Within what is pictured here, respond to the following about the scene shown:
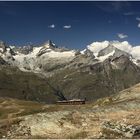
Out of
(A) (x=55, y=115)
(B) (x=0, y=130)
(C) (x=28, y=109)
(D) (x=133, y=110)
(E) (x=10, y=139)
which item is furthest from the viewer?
(C) (x=28, y=109)

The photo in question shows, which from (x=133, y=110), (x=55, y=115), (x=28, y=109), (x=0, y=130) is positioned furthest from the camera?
(x=28, y=109)

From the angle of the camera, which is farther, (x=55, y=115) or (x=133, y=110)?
(x=133, y=110)

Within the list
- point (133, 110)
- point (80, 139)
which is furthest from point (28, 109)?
point (80, 139)

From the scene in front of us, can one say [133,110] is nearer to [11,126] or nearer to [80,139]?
[80,139]

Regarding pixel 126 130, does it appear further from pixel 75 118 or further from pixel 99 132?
pixel 75 118

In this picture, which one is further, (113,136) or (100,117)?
(100,117)

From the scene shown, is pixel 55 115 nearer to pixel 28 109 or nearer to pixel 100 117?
pixel 100 117

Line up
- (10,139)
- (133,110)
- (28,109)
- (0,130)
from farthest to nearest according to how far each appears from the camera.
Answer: (28,109) < (133,110) < (0,130) < (10,139)

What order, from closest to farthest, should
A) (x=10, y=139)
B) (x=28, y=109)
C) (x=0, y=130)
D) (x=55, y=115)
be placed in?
(x=10, y=139)
(x=0, y=130)
(x=55, y=115)
(x=28, y=109)

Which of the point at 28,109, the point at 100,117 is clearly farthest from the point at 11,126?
the point at 28,109
